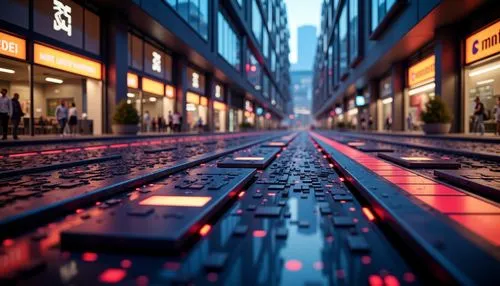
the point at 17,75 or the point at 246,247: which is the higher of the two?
the point at 17,75

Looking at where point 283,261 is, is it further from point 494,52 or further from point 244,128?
point 244,128

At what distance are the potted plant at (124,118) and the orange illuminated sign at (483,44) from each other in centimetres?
1486

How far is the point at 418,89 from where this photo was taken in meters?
23.2

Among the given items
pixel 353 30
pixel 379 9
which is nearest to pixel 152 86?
pixel 379 9

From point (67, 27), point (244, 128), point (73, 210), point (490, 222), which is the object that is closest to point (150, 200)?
point (73, 210)

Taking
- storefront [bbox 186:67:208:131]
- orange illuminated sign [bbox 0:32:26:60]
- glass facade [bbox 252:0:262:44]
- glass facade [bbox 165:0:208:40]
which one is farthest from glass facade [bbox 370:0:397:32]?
glass facade [bbox 252:0:262:44]

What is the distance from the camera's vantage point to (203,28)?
25.2 metres

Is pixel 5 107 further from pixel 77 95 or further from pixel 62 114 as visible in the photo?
pixel 77 95

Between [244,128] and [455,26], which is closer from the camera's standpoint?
[455,26]

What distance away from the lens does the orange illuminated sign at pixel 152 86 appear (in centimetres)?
2077

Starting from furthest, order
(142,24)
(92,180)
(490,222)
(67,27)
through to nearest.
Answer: (142,24) → (67,27) → (92,180) → (490,222)

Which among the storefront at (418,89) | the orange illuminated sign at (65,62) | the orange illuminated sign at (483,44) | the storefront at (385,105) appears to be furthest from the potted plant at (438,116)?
the orange illuminated sign at (65,62)

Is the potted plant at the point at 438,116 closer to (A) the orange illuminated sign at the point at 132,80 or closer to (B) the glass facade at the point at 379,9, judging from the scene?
(B) the glass facade at the point at 379,9

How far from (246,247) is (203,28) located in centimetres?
2500
